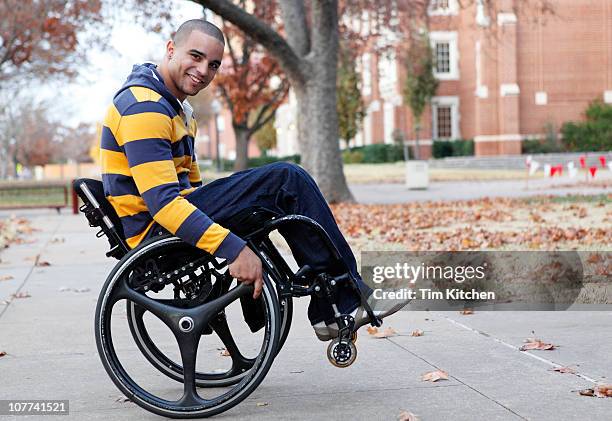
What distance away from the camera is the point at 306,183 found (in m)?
4.16

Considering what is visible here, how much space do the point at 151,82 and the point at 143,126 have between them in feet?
0.85

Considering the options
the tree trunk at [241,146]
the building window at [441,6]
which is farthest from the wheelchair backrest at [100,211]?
the tree trunk at [241,146]

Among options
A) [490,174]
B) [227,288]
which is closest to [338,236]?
[227,288]

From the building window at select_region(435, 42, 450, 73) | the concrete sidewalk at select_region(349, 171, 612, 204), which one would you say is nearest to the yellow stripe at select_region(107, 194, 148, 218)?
the concrete sidewalk at select_region(349, 171, 612, 204)

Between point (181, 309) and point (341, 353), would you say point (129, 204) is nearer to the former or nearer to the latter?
point (181, 309)

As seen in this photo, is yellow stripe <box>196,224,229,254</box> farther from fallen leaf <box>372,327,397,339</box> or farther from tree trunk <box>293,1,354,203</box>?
tree trunk <box>293,1,354,203</box>

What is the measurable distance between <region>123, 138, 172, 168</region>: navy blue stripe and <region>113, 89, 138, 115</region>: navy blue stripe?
0.17 m

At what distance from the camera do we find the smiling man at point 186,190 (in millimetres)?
4027

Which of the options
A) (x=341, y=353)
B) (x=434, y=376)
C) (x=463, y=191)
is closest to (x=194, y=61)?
(x=341, y=353)

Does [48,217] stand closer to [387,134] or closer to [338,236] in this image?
[338,236]

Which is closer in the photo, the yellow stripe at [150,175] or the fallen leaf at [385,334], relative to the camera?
the yellow stripe at [150,175]

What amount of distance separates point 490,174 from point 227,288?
32.0m

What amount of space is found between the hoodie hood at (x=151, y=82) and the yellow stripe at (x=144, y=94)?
0.07 feet

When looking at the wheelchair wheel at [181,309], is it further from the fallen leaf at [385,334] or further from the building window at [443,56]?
the building window at [443,56]
